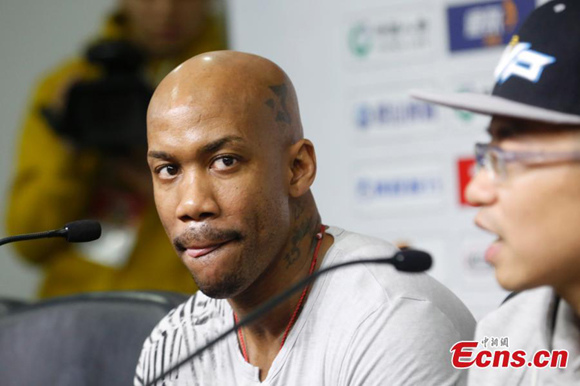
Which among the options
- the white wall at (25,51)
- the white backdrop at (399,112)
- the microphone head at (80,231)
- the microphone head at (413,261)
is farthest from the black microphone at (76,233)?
the white wall at (25,51)

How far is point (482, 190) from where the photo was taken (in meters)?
1.31

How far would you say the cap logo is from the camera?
128 cm

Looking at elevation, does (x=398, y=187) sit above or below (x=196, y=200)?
below

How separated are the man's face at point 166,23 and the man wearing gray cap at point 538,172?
6.32ft

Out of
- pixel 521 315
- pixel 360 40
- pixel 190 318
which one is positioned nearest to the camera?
pixel 521 315

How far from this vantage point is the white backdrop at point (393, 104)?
2916mm

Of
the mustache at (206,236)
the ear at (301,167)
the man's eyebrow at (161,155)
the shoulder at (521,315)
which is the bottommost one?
the shoulder at (521,315)

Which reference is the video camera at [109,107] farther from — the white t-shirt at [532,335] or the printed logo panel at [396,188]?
the white t-shirt at [532,335]

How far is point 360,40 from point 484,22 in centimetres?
42

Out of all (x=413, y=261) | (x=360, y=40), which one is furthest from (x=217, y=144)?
(x=360, y=40)

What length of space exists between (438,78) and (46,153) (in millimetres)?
1268

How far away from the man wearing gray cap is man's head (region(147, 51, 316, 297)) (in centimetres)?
41

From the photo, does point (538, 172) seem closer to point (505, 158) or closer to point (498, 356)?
point (505, 158)

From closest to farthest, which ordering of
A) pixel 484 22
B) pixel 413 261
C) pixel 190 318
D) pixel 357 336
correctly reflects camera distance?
1. pixel 413 261
2. pixel 357 336
3. pixel 190 318
4. pixel 484 22
